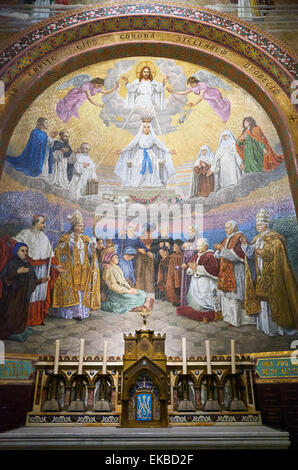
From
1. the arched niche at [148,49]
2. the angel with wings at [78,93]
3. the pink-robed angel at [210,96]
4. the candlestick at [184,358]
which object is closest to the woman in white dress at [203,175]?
the pink-robed angel at [210,96]

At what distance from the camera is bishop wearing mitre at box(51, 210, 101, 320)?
8.80m

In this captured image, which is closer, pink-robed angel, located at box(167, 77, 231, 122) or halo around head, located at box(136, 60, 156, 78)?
pink-robed angel, located at box(167, 77, 231, 122)

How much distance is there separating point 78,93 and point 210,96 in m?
3.38

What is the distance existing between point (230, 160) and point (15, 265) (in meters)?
5.55

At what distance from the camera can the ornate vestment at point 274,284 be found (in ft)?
26.2

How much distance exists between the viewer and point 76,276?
9.11m

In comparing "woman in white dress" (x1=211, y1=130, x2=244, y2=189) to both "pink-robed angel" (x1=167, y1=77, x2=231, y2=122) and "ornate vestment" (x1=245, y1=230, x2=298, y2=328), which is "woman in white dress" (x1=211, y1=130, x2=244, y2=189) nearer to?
"pink-robed angel" (x1=167, y1=77, x2=231, y2=122)

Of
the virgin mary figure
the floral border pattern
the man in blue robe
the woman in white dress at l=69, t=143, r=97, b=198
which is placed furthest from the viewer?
the virgin mary figure

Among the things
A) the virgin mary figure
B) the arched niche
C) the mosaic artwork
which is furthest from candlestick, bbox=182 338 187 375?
the arched niche

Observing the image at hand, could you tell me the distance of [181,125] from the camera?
408 inches

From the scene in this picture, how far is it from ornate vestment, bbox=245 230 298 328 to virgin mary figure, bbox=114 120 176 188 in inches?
117

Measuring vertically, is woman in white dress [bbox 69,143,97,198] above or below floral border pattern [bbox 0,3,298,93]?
below

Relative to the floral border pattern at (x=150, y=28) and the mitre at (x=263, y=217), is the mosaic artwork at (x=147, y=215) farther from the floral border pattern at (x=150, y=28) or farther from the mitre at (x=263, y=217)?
the floral border pattern at (x=150, y=28)

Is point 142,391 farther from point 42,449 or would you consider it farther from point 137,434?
point 42,449
